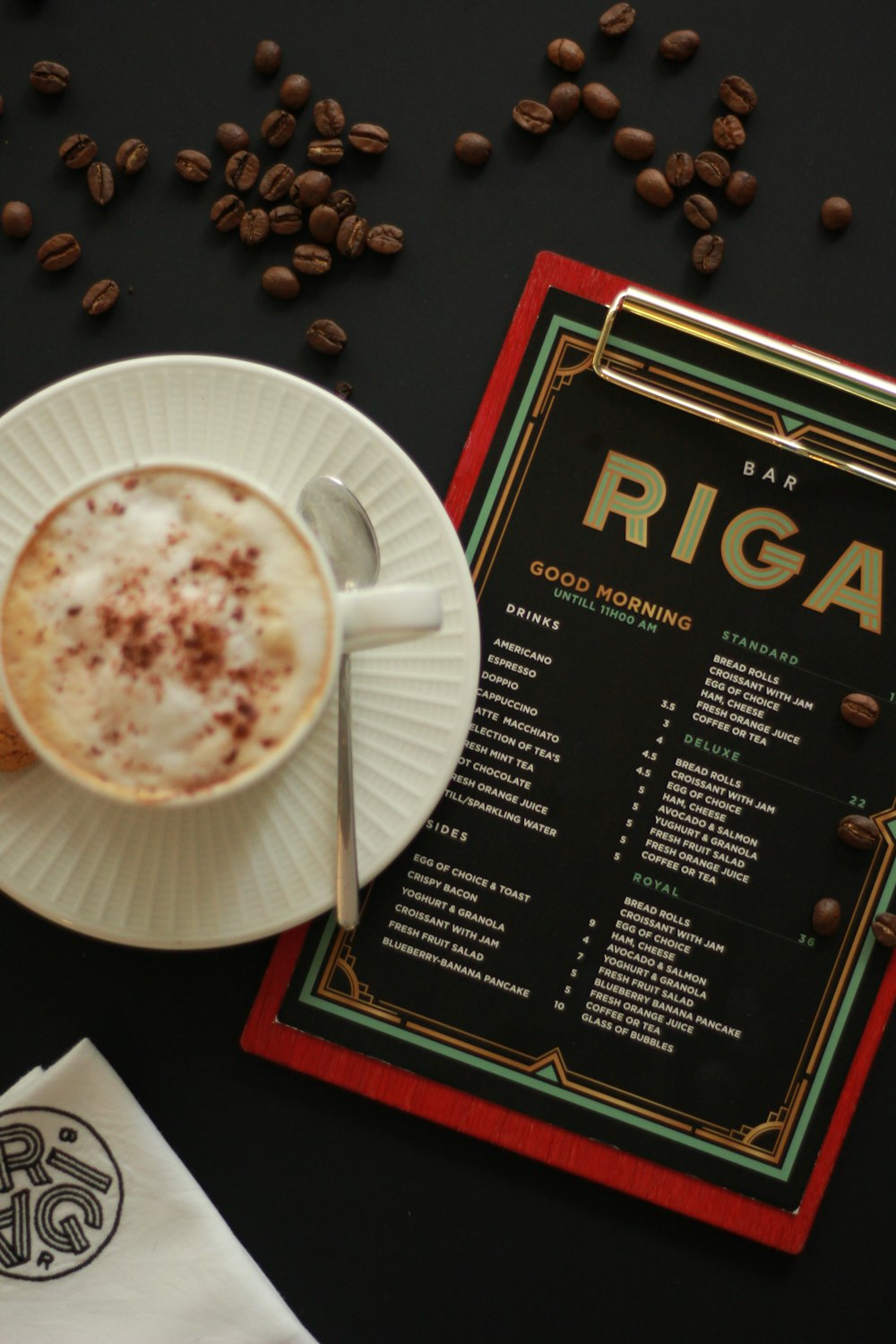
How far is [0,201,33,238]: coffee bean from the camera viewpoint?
1.04m

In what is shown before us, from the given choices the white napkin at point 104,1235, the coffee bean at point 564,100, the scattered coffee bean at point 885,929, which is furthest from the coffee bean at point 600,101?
the white napkin at point 104,1235

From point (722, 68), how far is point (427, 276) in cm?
38

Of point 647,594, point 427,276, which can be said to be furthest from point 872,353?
point 427,276

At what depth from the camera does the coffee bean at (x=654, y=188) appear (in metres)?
1.05

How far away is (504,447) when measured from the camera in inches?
40.9

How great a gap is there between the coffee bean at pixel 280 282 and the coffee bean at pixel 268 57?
0.21m

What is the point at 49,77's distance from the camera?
1044 millimetres

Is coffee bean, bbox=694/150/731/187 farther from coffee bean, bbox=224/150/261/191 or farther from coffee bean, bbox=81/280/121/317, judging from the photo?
coffee bean, bbox=81/280/121/317

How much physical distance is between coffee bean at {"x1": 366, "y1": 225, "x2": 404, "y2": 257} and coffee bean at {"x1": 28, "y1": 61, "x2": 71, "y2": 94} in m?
0.35

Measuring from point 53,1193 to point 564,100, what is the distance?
1.23 meters

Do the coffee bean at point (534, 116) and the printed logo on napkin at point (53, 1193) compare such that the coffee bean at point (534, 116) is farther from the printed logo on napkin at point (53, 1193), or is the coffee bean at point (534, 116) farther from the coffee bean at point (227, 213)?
the printed logo on napkin at point (53, 1193)

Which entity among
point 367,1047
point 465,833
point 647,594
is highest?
point 647,594

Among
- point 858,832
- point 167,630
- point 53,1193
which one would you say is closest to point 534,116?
point 167,630

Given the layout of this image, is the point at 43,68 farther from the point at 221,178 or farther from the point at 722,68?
Result: the point at 722,68
